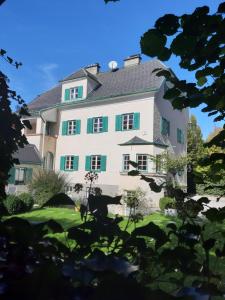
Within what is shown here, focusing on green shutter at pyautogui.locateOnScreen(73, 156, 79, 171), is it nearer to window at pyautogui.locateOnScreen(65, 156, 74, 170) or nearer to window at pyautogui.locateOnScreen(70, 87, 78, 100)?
window at pyautogui.locateOnScreen(65, 156, 74, 170)

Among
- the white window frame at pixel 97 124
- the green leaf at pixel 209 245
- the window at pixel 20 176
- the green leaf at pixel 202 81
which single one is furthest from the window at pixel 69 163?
the green leaf at pixel 209 245

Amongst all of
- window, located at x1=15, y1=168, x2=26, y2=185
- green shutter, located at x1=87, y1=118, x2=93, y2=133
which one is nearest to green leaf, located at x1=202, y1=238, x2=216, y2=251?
green shutter, located at x1=87, y1=118, x2=93, y2=133

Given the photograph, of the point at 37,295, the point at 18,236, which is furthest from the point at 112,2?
the point at 37,295

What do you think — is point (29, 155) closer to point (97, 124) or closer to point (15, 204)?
point (97, 124)

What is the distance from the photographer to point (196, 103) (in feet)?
5.84

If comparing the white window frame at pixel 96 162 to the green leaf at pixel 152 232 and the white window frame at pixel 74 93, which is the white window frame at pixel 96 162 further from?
the green leaf at pixel 152 232

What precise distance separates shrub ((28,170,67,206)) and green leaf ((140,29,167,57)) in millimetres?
18555

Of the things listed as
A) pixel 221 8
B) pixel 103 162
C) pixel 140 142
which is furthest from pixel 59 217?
pixel 221 8


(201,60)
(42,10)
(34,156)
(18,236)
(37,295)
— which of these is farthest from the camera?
(34,156)

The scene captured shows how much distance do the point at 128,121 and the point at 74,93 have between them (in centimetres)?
581

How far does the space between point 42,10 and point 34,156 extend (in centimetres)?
2297

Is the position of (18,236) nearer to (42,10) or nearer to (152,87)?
(42,10)

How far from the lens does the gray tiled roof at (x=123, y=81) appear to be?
22719 millimetres

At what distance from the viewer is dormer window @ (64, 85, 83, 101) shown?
83.5ft
